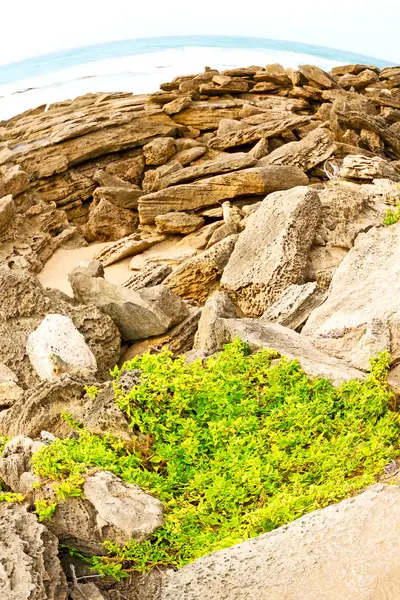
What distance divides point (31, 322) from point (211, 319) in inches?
82.9

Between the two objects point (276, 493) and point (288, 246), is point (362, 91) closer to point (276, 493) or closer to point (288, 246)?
point (288, 246)

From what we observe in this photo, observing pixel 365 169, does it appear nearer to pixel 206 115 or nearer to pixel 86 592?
pixel 206 115

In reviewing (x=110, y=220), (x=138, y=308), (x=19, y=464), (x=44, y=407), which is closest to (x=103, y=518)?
(x=19, y=464)

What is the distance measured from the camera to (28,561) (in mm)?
2910

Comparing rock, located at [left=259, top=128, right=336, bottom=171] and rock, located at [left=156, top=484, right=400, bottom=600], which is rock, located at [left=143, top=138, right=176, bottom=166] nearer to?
rock, located at [left=259, top=128, right=336, bottom=171]

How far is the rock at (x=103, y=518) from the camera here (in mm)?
3348

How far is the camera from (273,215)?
8.51 meters

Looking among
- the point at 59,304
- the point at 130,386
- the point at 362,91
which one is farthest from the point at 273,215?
the point at 362,91

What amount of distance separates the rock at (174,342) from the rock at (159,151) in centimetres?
933

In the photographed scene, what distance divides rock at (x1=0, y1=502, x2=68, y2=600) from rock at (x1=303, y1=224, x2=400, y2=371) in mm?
2737

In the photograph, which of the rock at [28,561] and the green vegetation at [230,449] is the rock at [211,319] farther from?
the rock at [28,561]

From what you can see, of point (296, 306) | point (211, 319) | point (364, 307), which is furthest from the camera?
point (296, 306)

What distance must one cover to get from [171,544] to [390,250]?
4352 mm

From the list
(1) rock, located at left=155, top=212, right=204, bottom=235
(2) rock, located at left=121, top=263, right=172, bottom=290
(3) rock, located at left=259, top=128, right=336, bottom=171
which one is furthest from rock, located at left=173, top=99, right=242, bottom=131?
(2) rock, located at left=121, top=263, right=172, bottom=290
